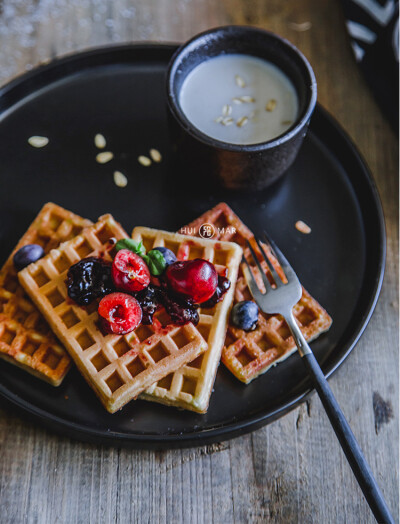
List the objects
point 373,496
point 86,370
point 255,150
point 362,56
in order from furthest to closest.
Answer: point 362,56 < point 255,150 < point 86,370 < point 373,496

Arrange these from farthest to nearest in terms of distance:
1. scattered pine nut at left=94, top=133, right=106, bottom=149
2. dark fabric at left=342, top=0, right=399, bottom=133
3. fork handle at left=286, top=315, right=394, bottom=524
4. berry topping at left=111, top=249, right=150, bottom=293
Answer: dark fabric at left=342, top=0, right=399, bottom=133, scattered pine nut at left=94, top=133, right=106, bottom=149, berry topping at left=111, top=249, right=150, bottom=293, fork handle at left=286, top=315, right=394, bottom=524

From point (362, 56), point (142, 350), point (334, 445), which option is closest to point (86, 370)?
point (142, 350)

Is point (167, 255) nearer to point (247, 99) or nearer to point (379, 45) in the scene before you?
point (247, 99)

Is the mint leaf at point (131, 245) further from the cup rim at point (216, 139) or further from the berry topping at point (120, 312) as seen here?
the cup rim at point (216, 139)

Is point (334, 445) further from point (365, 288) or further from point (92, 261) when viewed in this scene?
point (92, 261)

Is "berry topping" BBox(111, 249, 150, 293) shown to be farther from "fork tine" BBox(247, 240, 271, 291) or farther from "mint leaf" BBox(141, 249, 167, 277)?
"fork tine" BBox(247, 240, 271, 291)

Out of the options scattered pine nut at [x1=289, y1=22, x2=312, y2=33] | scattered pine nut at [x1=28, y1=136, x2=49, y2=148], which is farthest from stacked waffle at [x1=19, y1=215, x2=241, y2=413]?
scattered pine nut at [x1=289, y1=22, x2=312, y2=33]
